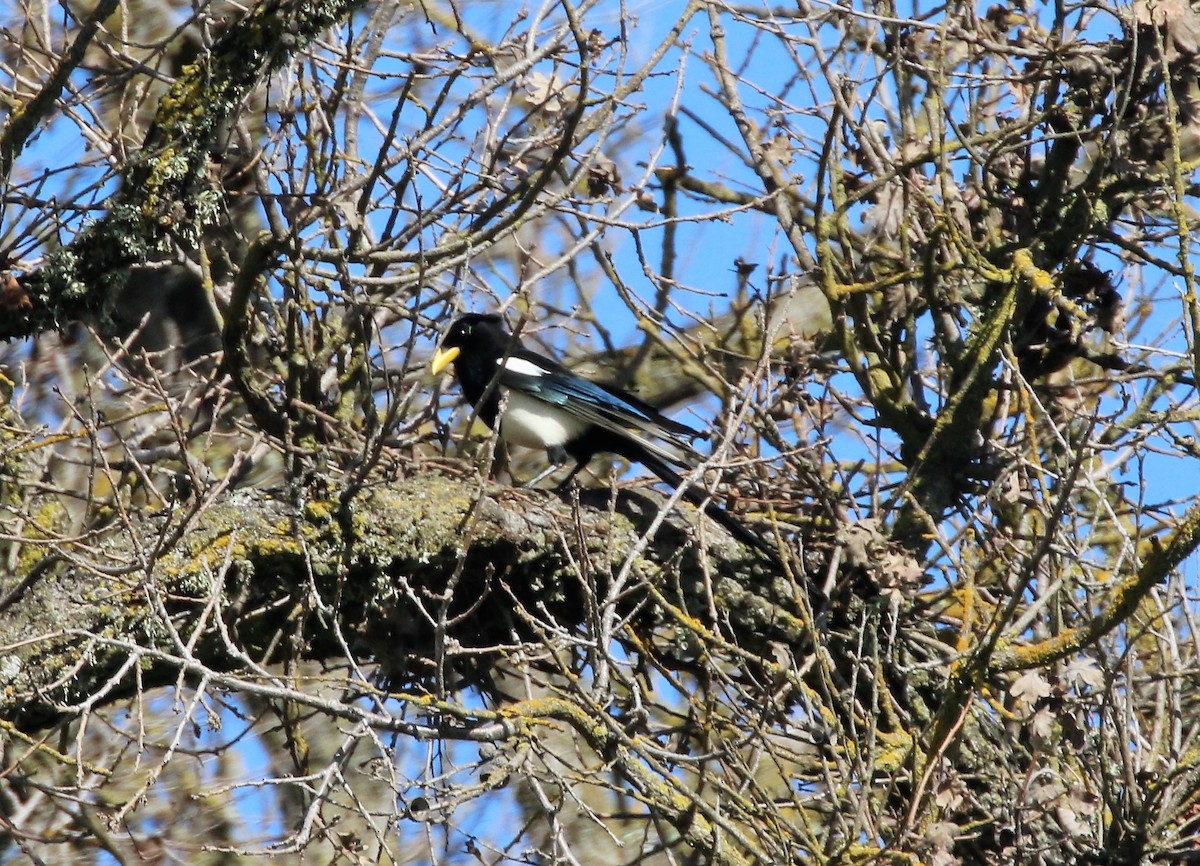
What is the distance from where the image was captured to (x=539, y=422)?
5824 mm

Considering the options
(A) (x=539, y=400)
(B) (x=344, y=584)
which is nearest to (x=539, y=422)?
(A) (x=539, y=400)

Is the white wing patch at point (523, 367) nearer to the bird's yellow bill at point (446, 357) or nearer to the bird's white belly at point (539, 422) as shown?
the bird's white belly at point (539, 422)

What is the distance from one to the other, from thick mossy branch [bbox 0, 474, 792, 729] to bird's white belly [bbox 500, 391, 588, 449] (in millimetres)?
1494

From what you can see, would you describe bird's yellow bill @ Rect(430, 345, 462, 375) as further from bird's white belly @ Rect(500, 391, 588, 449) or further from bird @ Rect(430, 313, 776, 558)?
bird's white belly @ Rect(500, 391, 588, 449)

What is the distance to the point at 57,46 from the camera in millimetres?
6000

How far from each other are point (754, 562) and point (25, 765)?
250 cm

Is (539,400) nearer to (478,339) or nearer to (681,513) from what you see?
(478,339)

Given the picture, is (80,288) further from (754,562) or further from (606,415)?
(606,415)

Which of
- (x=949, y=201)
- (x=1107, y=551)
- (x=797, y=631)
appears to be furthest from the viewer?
(x=1107, y=551)

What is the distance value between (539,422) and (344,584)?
216 centimetres

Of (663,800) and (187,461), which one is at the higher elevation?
(187,461)

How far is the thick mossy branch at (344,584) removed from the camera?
334cm

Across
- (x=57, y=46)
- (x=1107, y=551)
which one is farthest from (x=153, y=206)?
(x=1107, y=551)

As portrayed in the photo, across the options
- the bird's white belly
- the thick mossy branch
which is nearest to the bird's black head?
the bird's white belly
